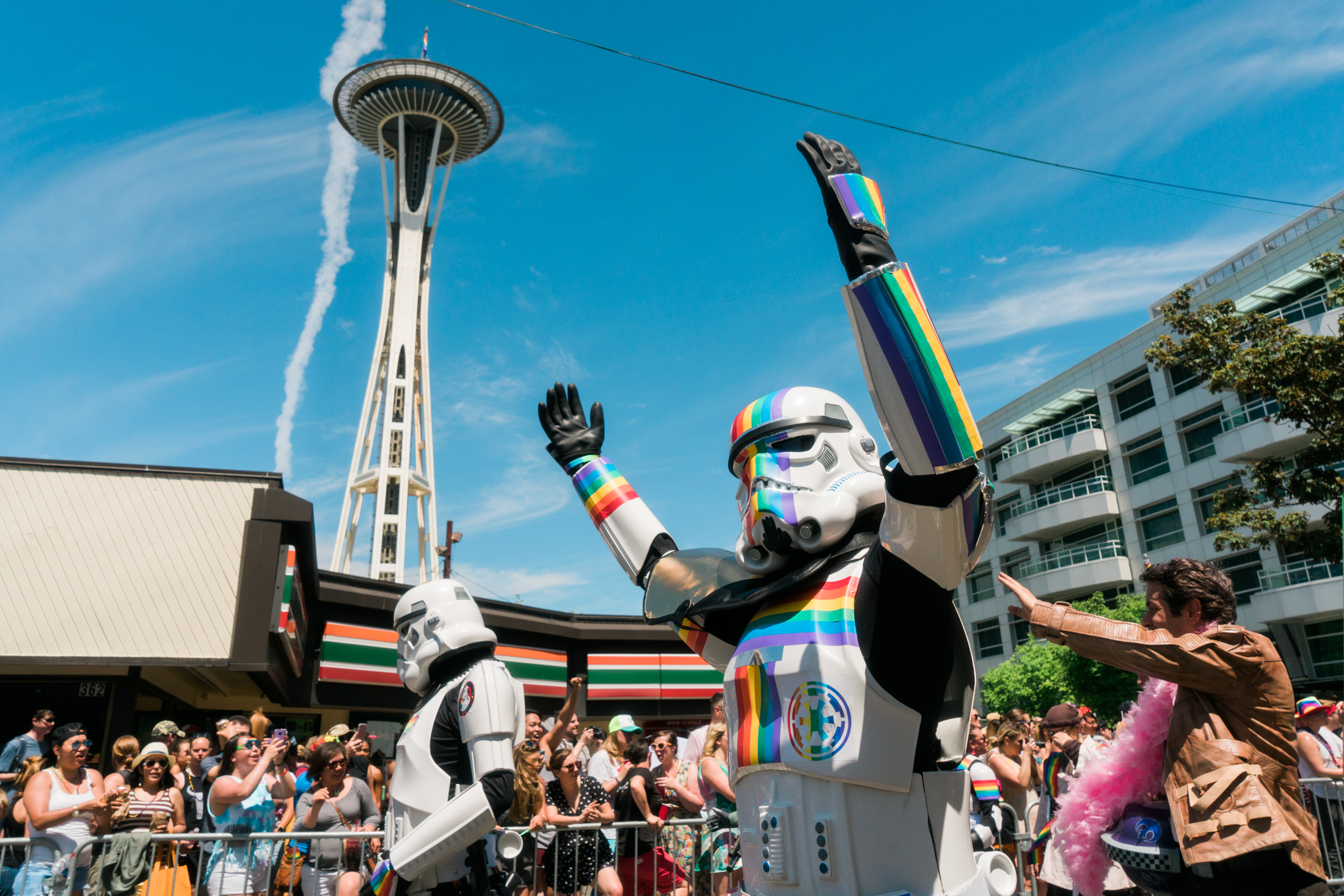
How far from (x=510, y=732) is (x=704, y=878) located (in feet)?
8.54

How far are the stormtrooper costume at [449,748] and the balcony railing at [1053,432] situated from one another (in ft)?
98.1

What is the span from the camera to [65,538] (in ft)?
40.9

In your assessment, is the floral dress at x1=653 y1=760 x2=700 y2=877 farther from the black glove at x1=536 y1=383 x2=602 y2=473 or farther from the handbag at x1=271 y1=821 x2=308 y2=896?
the black glove at x1=536 y1=383 x2=602 y2=473

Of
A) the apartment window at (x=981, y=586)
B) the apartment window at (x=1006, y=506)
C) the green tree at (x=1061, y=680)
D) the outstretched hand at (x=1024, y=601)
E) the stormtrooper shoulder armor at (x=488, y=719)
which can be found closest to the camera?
the outstretched hand at (x=1024, y=601)

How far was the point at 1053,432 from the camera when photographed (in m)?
32.2

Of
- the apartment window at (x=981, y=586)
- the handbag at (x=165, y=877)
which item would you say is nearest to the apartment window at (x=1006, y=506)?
the apartment window at (x=981, y=586)

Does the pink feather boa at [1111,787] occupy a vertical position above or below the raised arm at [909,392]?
below

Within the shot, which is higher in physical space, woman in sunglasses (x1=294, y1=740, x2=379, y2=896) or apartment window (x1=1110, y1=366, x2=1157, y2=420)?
apartment window (x1=1110, y1=366, x2=1157, y2=420)

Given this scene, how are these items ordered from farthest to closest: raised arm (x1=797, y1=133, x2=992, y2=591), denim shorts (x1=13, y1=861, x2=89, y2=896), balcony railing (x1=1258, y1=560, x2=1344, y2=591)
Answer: balcony railing (x1=1258, y1=560, x2=1344, y2=591) < denim shorts (x1=13, y1=861, x2=89, y2=896) < raised arm (x1=797, y1=133, x2=992, y2=591)

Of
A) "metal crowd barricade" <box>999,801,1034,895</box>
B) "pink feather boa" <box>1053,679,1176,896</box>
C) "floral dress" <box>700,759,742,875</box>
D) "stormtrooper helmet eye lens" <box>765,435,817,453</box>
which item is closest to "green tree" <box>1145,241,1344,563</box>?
"metal crowd barricade" <box>999,801,1034,895</box>

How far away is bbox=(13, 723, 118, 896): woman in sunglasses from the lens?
5.45m

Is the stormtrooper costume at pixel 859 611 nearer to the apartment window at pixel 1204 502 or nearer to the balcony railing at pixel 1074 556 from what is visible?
the apartment window at pixel 1204 502

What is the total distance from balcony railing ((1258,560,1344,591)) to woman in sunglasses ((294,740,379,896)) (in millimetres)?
22646

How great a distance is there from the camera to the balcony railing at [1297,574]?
21500 millimetres
